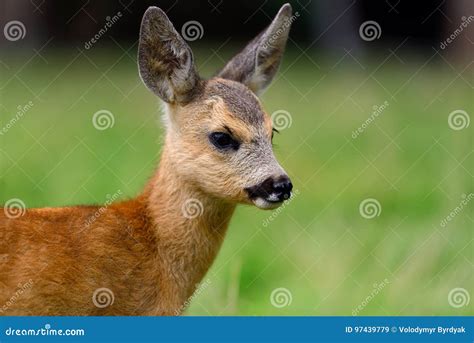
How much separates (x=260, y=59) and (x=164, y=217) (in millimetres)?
1311

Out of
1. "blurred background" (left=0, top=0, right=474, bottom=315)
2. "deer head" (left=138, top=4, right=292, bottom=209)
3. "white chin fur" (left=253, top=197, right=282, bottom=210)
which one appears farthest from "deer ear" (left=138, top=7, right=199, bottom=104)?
"blurred background" (left=0, top=0, right=474, bottom=315)

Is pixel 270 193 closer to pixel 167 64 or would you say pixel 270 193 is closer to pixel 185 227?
pixel 185 227

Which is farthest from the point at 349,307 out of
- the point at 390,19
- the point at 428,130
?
the point at 390,19

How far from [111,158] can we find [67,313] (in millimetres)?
3288

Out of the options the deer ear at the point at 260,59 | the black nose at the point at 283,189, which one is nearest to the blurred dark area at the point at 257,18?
the deer ear at the point at 260,59

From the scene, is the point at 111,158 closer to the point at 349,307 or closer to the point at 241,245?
the point at 241,245

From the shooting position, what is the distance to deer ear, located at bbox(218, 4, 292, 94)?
8.25 metres

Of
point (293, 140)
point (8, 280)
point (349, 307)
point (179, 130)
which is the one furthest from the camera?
point (293, 140)

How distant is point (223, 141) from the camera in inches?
303

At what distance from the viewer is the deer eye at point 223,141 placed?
25.1ft

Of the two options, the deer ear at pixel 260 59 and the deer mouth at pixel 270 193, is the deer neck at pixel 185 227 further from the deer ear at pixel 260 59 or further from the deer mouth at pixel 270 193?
the deer ear at pixel 260 59

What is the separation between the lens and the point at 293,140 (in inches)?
441

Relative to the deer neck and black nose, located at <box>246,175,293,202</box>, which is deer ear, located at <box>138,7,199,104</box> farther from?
black nose, located at <box>246,175,293,202</box>

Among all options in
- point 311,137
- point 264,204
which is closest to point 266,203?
point 264,204
